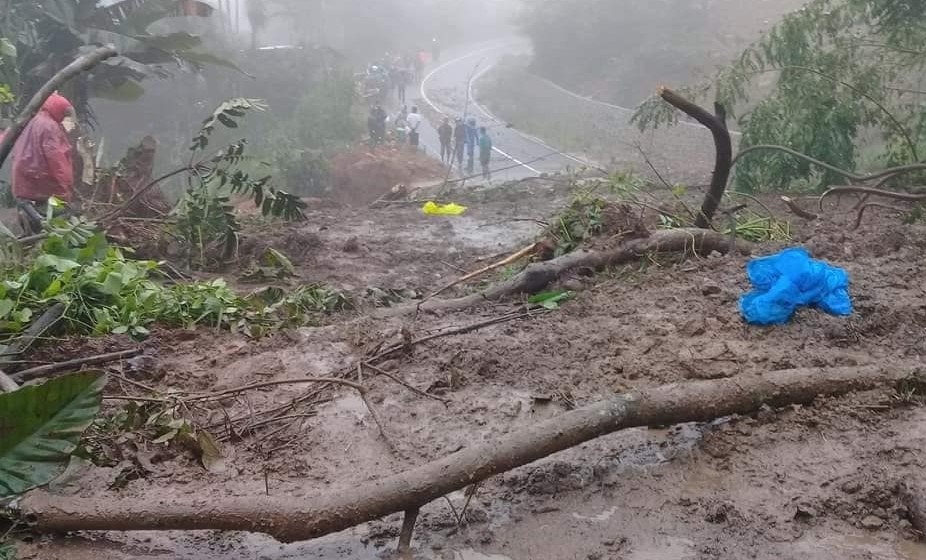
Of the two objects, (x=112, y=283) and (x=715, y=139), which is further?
(x=715, y=139)

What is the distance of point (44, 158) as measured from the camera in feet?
20.2

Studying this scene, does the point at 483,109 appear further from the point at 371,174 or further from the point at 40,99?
the point at 40,99

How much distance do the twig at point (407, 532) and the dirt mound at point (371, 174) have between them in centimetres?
1314

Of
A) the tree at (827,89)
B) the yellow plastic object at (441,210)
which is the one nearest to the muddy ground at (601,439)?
the tree at (827,89)

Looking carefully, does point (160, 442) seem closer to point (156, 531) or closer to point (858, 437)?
point (156, 531)

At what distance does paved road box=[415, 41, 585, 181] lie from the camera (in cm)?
1700

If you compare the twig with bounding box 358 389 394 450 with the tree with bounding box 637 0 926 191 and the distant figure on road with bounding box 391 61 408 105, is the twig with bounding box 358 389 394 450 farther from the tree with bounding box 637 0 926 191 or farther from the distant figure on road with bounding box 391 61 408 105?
the distant figure on road with bounding box 391 61 408 105

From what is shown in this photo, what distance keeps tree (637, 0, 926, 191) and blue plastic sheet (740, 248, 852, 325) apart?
4986 millimetres

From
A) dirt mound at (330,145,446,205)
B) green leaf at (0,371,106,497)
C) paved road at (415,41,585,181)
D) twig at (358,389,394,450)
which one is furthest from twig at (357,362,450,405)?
dirt mound at (330,145,446,205)

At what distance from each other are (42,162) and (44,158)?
42 mm

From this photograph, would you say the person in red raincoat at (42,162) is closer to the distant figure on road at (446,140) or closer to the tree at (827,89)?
the tree at (827,89)

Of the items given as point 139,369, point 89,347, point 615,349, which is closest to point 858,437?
point 615,349

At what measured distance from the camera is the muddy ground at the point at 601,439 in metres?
2.50

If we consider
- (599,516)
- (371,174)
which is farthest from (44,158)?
(371,174)
